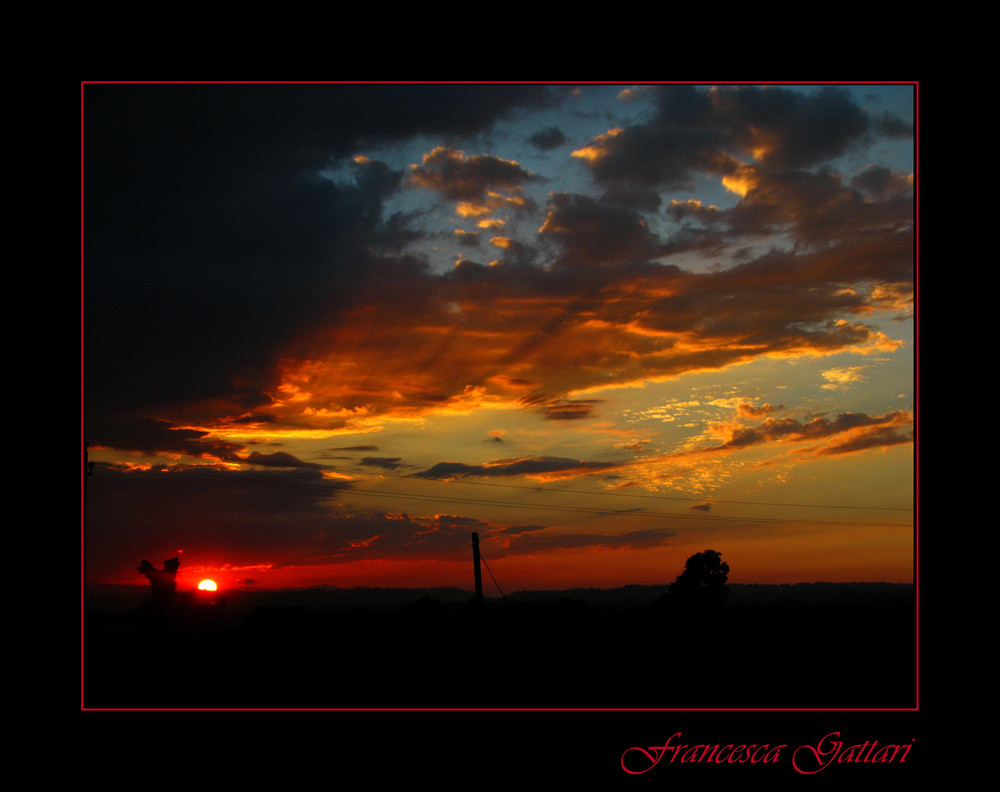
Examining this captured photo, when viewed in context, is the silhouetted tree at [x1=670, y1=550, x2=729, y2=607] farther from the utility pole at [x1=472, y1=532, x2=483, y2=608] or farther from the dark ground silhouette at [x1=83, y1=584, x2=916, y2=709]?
the utility pole at [x1=472, y1=532, x2=483, y2=608]

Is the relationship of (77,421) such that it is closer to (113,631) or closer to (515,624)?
(515,624)

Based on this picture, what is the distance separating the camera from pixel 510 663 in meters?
32.6

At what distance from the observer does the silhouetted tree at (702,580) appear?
235 ft

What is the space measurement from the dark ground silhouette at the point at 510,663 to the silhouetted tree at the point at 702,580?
77.0 ft

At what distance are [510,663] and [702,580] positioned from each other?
44.6 metres

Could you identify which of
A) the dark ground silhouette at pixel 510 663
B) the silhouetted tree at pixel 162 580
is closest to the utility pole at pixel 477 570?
the dark ground silhouette at pixel 510 663

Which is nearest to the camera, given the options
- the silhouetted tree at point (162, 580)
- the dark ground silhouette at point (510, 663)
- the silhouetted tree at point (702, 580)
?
the dark ground silhouette at point (510, 663)

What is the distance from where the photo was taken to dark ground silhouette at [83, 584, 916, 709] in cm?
2709

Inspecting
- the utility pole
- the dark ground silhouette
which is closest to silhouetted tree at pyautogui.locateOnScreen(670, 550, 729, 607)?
the dark ground silhouette

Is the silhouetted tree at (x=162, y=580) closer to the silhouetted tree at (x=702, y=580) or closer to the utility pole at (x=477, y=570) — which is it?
the utility pole at (x=477, y=570)

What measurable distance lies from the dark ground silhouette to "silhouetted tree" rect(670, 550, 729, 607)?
2346cm

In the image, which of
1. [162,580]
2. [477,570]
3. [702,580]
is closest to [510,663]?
[477,570]

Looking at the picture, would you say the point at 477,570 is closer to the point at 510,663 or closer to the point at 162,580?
the point at 510,663

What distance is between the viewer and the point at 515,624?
3872 cm
